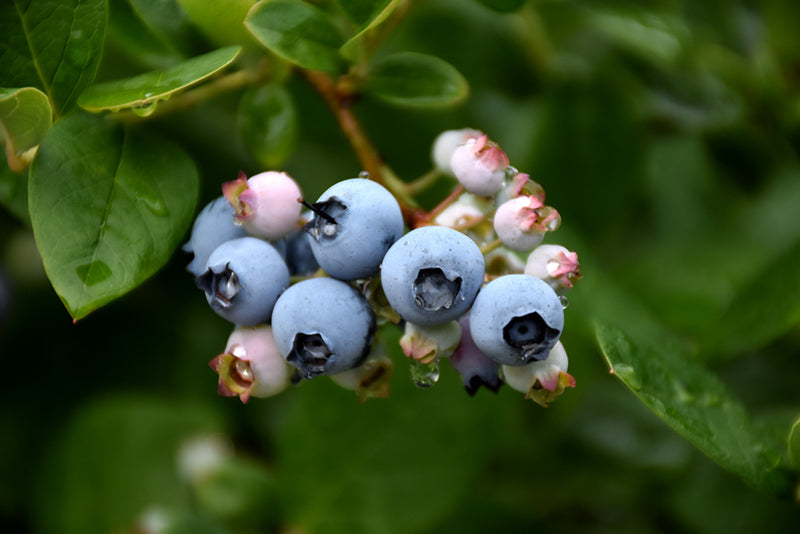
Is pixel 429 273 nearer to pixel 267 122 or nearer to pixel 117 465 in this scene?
pixel 267 122

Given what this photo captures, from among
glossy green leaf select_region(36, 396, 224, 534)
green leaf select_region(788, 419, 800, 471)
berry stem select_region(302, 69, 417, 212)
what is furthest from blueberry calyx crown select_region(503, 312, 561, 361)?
glossy green leaf select_region(36, 396, 224, 534)

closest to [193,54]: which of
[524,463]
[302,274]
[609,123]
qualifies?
[302,274]

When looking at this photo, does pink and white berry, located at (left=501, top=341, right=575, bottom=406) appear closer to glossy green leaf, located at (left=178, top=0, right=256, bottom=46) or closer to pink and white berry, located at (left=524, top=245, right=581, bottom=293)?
pink and white berry, located at (left=524, top=245, right=581, bottom=293)

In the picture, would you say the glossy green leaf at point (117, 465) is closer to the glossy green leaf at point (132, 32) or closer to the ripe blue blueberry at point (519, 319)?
the glossy green leaf at point (132, 32)

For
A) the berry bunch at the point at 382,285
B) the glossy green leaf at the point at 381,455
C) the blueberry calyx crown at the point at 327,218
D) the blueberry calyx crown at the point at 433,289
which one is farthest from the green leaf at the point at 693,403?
the glossy green leaf at the point at 381,455

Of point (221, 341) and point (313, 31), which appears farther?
point (221, 341)

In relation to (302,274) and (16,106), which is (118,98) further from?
(302,274)

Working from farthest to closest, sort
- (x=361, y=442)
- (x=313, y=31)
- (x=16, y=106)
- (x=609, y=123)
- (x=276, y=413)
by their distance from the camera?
1. (x=276, y=413)
2. (x=609, y=123)
3. (x=361, y=442)
4. (x=313, y=31)
5. (x=16, y=106)
